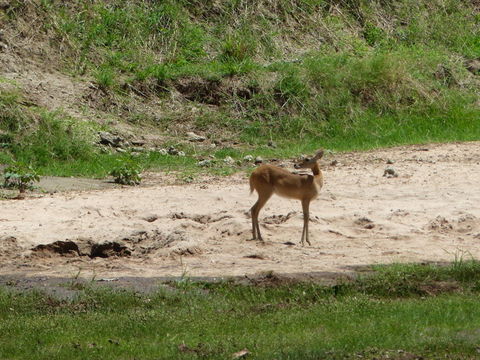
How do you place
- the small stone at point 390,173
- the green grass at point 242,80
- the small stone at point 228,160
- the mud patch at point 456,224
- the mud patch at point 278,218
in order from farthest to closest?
the green grass at point 242,80, the small stone at point 228,160, the small stone at point 390,173, the mud patch at point 278,218, the mud patch at point 456,224

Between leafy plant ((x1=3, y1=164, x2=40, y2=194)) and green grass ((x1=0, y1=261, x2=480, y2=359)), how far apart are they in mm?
4473

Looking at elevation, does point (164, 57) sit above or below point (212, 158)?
above

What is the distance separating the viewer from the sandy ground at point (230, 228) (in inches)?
409

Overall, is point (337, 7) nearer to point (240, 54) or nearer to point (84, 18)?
point (240, 54)

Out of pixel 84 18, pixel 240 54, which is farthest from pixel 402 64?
pixel 84 18

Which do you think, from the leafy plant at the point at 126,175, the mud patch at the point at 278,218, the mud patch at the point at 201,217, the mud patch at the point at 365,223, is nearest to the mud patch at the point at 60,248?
the mud patch at the point at 201,217

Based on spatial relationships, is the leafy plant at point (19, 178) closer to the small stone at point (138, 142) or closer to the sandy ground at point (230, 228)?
the sandy ground at point (230, 228)

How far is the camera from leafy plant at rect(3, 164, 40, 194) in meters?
13.4

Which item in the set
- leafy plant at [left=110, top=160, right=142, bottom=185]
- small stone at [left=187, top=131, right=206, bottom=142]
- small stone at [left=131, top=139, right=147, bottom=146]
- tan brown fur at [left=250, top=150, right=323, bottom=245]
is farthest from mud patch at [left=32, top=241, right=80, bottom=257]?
small stone at [left=187, top=131, right=206, bottom=142]

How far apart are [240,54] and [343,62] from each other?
78.2 inches

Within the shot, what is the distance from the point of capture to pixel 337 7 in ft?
75.4

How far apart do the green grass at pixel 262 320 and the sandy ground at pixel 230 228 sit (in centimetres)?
Result: 93

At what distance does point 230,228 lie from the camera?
38.1ft

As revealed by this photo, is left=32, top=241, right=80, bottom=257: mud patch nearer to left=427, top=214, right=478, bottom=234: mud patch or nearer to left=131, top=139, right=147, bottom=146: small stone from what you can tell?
left=427, top=214, right=478, bottom=234: mud patch
